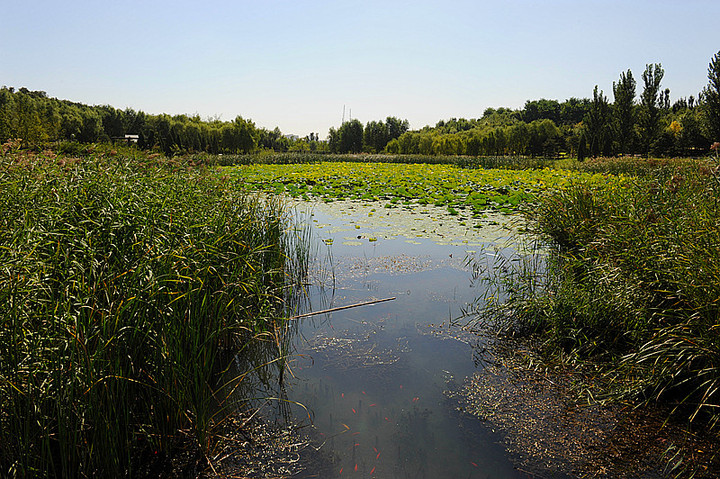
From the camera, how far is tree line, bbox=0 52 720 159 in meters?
24.2

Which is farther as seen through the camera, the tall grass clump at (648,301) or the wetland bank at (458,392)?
the tall grass clump at (648,301)

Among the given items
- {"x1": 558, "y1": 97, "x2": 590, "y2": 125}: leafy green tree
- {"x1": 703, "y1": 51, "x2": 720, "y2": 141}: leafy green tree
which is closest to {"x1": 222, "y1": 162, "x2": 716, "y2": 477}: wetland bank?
{"x1": 703, "y1": 51, "x2": 720, "y2": 141}: leafy green tree

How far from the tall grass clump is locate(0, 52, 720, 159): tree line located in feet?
24.2

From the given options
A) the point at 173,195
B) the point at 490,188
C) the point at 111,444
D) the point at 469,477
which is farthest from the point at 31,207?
the point at 490,188

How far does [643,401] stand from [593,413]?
1.46ft

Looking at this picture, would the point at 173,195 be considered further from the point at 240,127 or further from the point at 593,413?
the point at 240,127

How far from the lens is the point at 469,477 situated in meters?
2.52

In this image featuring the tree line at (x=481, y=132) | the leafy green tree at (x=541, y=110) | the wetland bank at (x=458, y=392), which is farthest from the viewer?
the leafy green tree at (x=541, y=110)

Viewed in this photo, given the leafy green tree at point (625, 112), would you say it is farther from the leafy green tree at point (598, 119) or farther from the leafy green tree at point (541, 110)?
the leafy green tree at point (541, 110)

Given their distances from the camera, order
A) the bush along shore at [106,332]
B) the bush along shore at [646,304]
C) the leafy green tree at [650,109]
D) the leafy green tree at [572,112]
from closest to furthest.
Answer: the bush along shore at [106,332], the bush along shore at [646,304], the leafy green tree at [650,109], the leafy green tree at [572,112]

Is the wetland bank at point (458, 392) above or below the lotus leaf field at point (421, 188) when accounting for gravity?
below

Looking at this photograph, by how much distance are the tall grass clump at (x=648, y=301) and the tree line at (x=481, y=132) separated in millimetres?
7389

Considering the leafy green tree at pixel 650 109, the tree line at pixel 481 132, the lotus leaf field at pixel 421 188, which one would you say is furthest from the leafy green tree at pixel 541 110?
the lotus leaf field at pixel 421 188

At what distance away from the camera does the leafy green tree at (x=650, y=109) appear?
34688 mm
